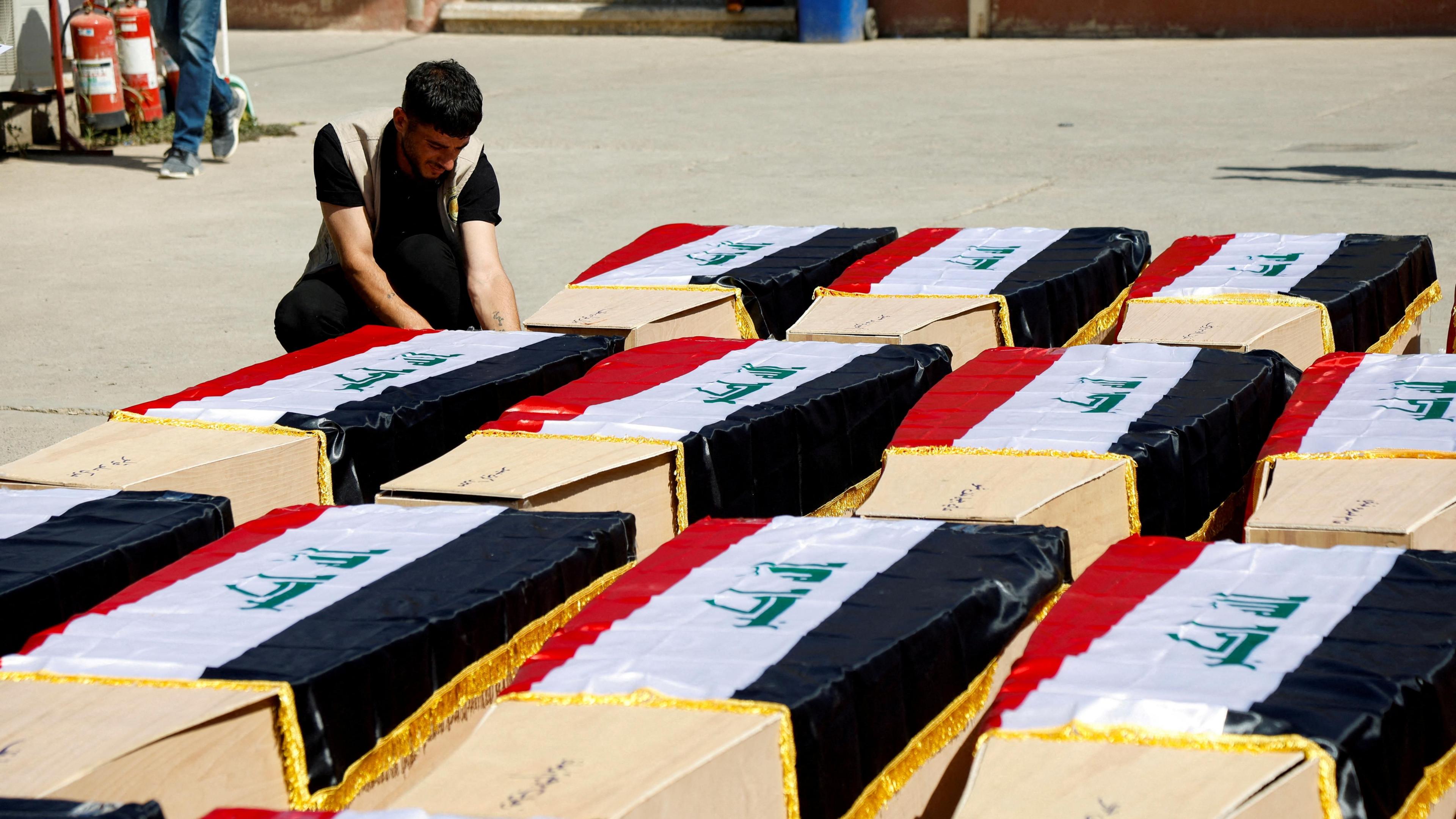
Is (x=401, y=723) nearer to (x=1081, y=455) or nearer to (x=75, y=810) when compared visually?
(x=75, y=810)

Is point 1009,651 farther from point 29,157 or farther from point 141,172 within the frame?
point 29,157

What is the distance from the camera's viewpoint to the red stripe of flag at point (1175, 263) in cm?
369

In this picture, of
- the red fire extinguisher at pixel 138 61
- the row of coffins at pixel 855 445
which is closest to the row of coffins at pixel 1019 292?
the row of coffins at pixel 855 445

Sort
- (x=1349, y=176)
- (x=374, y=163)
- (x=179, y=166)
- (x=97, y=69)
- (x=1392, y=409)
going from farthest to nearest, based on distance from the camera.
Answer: (x=97, y=69) < (x=179, y=166) < (x=1349, y=176) < (x=374, y=163) < (x=1392, y=409)

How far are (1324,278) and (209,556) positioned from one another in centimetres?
260

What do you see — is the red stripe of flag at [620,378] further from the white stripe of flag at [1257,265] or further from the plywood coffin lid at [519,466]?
the white stripe of flag at [1257,265]

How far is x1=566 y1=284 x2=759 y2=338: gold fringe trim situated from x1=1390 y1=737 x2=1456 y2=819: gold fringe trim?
85.8 inches

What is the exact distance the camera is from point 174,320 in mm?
5957

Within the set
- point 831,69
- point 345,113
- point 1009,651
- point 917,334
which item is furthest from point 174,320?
point 831,69

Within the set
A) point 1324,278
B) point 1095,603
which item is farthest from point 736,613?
point 1324,278

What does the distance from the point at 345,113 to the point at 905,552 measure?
10.8 metres

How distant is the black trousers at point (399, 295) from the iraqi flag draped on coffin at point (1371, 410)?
2199mm

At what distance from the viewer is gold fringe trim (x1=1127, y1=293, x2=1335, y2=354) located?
342 centimetres

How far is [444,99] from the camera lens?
374cm
